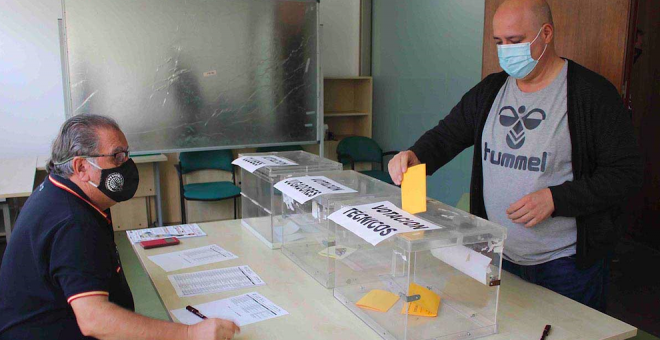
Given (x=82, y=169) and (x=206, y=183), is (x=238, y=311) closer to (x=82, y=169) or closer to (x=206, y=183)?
(x=82, y=169)

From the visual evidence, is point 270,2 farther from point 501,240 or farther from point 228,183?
point 501,240

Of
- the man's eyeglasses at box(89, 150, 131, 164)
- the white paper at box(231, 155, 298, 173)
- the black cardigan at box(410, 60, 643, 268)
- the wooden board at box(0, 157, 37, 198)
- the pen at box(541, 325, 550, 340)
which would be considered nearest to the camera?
the pen at box(541, 325, 550, 340)

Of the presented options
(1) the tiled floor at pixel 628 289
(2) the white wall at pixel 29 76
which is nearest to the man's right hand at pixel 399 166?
(1) the tiled floor at pixel 628 289

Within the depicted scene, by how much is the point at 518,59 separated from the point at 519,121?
0.20 meters

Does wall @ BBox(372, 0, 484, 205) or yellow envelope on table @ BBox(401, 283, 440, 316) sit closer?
yellow envelope on table @ BBox(401, 283, 440, 316)

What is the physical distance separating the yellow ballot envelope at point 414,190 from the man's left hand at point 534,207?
0.29m

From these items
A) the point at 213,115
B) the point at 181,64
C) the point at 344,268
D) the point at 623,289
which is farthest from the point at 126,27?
the point at 623,289

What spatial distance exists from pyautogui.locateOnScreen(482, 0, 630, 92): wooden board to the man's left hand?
76 centimetres

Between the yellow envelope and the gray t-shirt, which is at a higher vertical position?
the gray t-shirt

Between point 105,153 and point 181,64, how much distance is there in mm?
3039

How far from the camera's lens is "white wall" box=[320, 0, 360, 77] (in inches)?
226

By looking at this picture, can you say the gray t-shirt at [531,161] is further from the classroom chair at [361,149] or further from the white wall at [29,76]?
the white wall at [29,76]

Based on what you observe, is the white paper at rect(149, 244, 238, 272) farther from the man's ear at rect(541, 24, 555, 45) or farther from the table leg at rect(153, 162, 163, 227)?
the table leg at rect(153, 162, 163, 227)

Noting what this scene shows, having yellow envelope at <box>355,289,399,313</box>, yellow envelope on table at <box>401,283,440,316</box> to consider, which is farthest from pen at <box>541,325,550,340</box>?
yellow envelope at <box>355,289,399,313</box>
